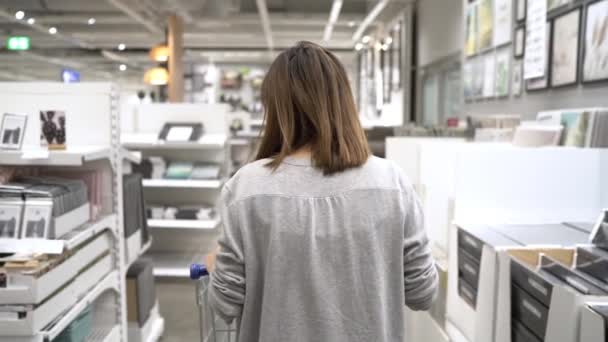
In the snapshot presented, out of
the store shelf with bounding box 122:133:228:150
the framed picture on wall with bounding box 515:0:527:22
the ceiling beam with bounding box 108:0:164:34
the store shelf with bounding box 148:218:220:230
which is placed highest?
the ceiling beam with bounding box 108:0:164:34

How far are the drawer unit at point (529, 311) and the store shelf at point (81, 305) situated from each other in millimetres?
1632

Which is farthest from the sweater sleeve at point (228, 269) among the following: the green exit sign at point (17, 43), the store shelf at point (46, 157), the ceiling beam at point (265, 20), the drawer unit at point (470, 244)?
the green exit sign at point (17, 43)

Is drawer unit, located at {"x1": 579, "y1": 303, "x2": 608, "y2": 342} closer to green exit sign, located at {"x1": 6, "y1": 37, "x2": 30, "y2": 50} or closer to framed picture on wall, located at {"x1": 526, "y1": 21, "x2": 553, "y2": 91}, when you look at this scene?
framed picture on wall, located at {"x1": 526, "y1": 21, "x2": 553, "y2": 91}

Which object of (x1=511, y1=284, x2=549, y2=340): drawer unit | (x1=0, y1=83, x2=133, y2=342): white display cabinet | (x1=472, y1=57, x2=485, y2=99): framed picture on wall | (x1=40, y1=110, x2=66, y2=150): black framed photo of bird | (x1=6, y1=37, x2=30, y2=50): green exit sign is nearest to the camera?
(x1=511, y1=284, x2=549, y2=340): drawer unit

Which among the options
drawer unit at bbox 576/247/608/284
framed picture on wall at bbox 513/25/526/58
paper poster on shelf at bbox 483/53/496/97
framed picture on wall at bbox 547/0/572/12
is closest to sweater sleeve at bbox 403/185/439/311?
drawer unit at bbox 576/247/608/284

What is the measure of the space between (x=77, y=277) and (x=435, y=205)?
1614mm

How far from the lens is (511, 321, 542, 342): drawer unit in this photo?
4.47 ft

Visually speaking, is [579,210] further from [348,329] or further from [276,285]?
[276,285]

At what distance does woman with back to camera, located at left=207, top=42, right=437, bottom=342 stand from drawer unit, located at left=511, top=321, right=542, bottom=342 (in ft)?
1.22

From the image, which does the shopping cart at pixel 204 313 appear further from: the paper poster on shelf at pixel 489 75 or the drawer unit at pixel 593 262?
the paper poster on shelf at pixel 489 75

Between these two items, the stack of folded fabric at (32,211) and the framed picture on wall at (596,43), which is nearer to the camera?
the stack of folded fabric at (32,211)

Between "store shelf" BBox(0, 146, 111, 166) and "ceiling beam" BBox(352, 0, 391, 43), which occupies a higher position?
"ceiling beam" BBox(352, 0, 391, 43)

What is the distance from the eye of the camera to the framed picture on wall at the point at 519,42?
3.36m

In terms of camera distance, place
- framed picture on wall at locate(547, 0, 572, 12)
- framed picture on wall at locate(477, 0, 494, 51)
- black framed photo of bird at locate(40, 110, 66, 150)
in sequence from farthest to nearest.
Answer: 1. framed picture on wall at locate(477, 0, 494, 51)
2. framed picture on wall at locate(547, 0, 572, 12)
3. black framed photo of bird at locate(40, 110, 66, 150)
